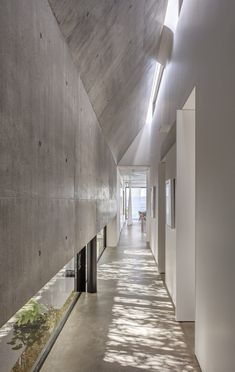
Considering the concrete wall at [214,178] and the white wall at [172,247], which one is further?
the white wall at [172,247]

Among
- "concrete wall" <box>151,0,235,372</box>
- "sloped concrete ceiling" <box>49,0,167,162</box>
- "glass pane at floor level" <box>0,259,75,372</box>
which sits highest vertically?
"sloped concrete ceiling" <box>49,0,167,162</box>

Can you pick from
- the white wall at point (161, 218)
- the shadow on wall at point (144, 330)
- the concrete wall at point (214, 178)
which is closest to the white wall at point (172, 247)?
the shadow on wall at point (144, 330)

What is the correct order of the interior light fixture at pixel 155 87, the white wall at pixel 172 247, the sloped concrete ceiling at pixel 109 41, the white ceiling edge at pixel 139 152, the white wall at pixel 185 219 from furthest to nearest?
the white ceiling edge at pixel 139 152 < the interior light fixture at pixel 155 87 < the white wall at pixel 172 247 < the white wall at pixel 185 219 < the sloped concrete ceiling at pixel 109 41

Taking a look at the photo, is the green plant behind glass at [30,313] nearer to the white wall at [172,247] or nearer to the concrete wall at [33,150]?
the concrete wall at [33,150]

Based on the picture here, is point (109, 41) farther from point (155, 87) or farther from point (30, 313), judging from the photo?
point (155, 87)

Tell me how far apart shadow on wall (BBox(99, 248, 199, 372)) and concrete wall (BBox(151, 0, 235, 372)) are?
386mm

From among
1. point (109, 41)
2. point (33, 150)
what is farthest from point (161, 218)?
point (33, 150)

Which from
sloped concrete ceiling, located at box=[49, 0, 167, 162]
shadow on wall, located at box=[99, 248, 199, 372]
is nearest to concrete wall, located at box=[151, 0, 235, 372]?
shadow on wall, located at box=[99, 248, 199, 372]

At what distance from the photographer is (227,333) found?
6.96 feet

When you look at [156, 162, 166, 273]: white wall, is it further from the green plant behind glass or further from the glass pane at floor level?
the green plant behind glass

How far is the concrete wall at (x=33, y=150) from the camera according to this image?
53.0 inches

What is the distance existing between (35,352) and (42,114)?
2.25 meters

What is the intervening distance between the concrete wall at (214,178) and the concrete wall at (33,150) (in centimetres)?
111

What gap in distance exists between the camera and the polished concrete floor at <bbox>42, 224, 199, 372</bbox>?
3.03 m
